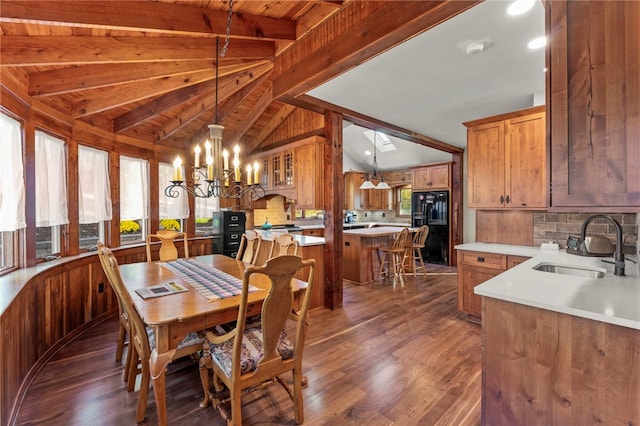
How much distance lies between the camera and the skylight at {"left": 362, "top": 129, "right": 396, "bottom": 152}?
736cm

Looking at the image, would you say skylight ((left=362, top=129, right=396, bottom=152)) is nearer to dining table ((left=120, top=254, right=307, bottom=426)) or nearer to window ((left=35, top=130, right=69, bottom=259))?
dining table ((left=120, top=254, right=307, bottom=426))

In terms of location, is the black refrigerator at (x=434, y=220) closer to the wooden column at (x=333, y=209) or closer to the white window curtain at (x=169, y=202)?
the wooden column at (x=333, y=209)

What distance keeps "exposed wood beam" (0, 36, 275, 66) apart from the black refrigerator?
5581 mm

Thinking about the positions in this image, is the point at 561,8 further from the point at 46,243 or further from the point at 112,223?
the point at 112,223

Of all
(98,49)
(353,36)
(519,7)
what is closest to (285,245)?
(353,36)

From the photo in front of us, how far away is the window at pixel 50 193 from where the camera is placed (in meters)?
2.75

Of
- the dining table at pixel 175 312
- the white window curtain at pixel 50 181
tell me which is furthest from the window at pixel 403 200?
the white window curtain at pixel 50 181

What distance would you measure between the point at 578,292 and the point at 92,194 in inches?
186

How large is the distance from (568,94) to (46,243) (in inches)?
176

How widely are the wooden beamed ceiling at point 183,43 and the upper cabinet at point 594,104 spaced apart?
57 cm

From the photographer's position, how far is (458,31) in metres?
2.09

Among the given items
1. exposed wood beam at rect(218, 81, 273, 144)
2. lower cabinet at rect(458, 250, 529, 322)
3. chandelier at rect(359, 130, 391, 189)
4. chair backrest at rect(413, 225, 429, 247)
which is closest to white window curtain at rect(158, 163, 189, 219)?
exposed wood beam at rect(218, 81, 273, 144)

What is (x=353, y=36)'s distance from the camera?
213 cm

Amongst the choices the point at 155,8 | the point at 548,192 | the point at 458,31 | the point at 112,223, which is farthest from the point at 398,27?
the point at 112,223
